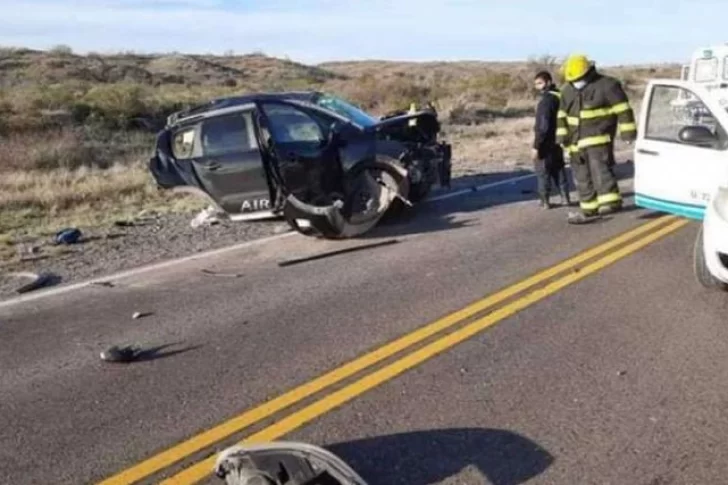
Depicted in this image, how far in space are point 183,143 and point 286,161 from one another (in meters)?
1.40

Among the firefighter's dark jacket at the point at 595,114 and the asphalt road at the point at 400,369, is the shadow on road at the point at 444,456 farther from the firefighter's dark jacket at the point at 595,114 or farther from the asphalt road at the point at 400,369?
the firefighter's dark jacket at the point at 595,114

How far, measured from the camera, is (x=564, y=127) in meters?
9.94

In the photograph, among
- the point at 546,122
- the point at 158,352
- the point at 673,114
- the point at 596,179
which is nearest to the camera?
the point at 158,352

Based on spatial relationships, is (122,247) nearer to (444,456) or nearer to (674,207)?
(674,207)

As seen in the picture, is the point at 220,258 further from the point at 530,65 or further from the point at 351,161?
the point at 530,65

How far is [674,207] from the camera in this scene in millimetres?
8156

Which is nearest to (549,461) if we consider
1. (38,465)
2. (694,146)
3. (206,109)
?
(38,465)

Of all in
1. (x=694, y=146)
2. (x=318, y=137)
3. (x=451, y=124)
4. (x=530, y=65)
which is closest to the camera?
(x=694, y=146)

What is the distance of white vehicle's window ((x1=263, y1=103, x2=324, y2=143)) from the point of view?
1016 cm

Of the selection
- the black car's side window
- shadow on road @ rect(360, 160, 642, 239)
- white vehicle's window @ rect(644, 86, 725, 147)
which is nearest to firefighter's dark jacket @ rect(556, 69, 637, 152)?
white vehicle's window @ rect(644, 86, 725, 147)

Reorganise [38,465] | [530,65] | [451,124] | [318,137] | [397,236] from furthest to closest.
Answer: [530,65], [451,124], [318,137], [397,236], [38,465]

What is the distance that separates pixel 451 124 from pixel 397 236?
21457mm

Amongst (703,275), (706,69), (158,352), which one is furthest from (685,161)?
(706,69)

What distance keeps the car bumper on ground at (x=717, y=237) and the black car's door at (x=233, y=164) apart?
5.18m
